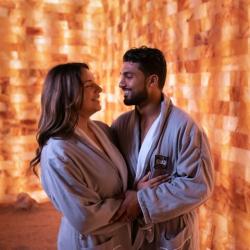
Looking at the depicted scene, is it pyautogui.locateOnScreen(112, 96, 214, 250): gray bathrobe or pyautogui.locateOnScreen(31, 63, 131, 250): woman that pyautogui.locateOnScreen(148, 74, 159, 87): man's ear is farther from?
pyautogui.locateOnScreen(31, 63, 131, 250): woman

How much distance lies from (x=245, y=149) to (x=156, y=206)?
2.12ft

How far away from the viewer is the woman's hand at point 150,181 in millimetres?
1337

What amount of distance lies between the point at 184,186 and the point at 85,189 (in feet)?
1.13

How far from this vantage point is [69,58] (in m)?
3.41

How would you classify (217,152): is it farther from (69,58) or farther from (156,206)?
(69,58)

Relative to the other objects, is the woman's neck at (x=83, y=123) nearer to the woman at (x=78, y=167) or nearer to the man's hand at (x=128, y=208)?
the woman at (x=78, y=167)

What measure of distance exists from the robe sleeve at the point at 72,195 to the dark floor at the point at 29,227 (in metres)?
1.45

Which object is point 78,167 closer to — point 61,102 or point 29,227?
point 61,102

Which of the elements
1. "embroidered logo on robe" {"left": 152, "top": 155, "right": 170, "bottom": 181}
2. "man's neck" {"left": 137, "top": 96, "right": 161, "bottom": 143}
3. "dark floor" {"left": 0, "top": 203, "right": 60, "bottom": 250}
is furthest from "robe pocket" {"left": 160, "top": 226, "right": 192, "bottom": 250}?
"dark floor" {"left": 0, "top": 203, "right": 60, "bottom": 250}

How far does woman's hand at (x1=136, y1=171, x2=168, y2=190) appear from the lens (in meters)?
1.34

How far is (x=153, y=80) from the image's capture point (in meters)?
1.51

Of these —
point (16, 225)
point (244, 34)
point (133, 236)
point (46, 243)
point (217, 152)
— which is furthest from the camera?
point (16, 225)

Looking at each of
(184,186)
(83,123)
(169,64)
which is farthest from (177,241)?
(169,64)

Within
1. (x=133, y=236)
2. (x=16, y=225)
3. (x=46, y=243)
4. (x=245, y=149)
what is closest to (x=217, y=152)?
(x=245, y=149)
